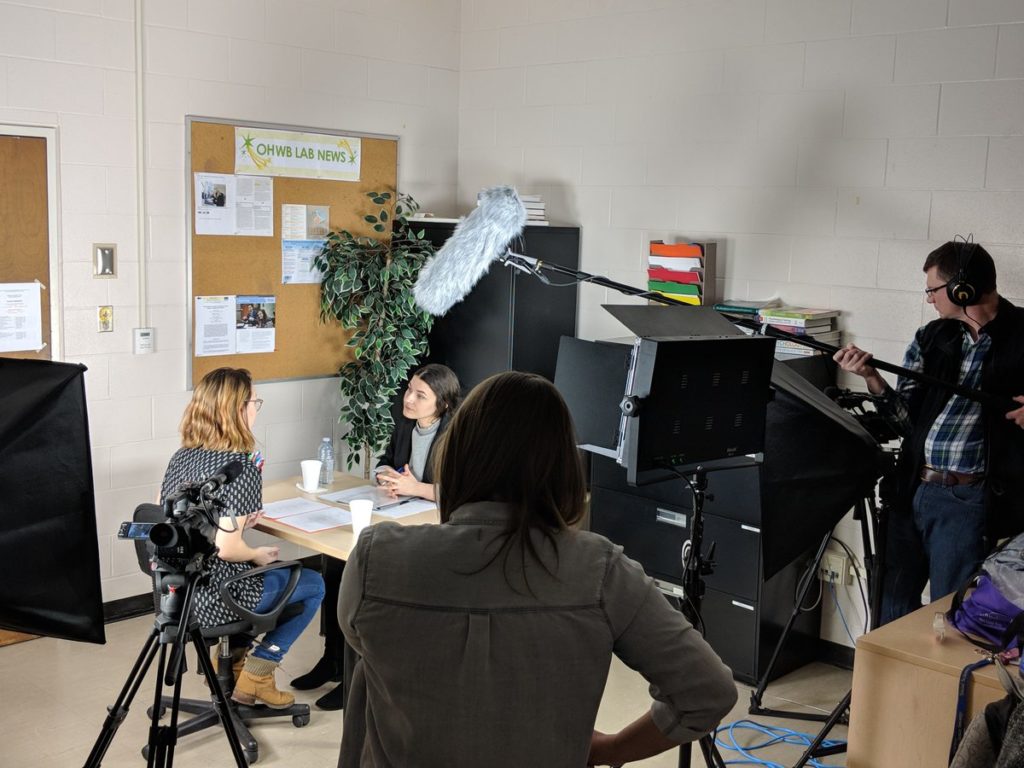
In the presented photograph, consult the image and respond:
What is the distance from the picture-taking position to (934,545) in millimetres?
3301

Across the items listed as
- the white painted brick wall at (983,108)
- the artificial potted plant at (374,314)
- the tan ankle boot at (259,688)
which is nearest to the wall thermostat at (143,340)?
the artificial potted plant at (374,314)

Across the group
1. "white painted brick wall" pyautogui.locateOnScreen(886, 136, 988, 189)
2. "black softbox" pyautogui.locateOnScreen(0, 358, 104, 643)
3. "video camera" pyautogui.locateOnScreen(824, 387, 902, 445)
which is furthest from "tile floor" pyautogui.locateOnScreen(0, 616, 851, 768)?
"white painted brick wall" pyautogui.locateOnScreen(886, 136, 988, 189)

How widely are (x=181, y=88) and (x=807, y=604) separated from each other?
11.0 feet

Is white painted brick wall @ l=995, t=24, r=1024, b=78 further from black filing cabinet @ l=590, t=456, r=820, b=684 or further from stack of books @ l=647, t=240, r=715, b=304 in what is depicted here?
black filing cabinet @ l=590, t=456, r=820, b=684

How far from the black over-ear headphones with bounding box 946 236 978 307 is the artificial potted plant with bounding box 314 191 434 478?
2457mm

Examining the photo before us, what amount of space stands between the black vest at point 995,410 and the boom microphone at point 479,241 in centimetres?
142

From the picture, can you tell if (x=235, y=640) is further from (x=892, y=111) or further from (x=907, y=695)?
(x=892, y=111)

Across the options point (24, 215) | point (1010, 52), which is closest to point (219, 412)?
point (24, 215)

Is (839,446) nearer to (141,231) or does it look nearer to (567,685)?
(567,685)

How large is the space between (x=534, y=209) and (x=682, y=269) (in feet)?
2.66

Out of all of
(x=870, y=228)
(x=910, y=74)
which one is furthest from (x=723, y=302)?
(x=910, y=74)

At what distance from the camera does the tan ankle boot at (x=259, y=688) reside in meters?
3.59

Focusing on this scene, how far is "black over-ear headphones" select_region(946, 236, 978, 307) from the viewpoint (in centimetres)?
310

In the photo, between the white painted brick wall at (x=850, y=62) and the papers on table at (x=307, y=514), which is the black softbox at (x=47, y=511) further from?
the white painted brick wall at (x=850, y=62)
